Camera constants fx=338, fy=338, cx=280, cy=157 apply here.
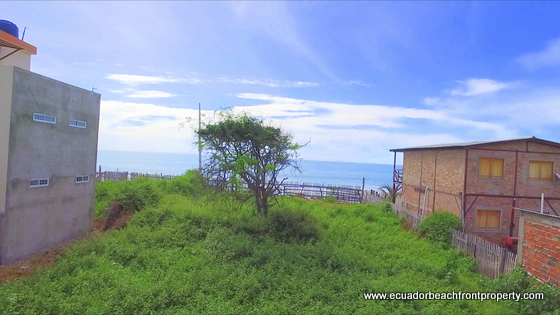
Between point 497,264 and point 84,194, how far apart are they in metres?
14.2

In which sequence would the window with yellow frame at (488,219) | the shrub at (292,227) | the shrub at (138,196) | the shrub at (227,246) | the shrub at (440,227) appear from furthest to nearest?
the shrub at (138,196)
the window with yellow frame at (488,219)
the shrub at (440,227)
the shrub at (292,227)
the shrub at (227,246)

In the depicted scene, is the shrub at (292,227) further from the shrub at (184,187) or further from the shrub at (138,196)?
the shrub at (184,187)

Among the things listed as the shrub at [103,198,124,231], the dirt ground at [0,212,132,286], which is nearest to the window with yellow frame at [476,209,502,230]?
the shrub at [103,198,124,231]

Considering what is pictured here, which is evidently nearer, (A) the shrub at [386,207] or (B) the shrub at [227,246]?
(B) the shrub at [227,246]

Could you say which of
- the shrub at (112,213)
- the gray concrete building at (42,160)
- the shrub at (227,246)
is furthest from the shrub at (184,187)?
the shrub at (227,246)

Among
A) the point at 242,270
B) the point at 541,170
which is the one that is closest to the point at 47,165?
the point at 242,270

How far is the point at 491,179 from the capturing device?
45.5ft

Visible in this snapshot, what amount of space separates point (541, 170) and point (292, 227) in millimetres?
11010

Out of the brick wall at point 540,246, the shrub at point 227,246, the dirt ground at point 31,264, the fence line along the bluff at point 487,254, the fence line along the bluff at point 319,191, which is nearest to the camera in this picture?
the brick wall at point 540,246

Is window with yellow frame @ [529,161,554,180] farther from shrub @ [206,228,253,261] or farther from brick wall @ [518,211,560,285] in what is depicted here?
shrub @ [206,228,253,261]

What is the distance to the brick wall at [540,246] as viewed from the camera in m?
7.64

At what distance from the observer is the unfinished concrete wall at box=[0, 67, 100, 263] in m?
9.34

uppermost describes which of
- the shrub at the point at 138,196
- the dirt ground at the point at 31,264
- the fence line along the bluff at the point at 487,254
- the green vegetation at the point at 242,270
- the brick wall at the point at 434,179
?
the brick wall at the point at 434,179

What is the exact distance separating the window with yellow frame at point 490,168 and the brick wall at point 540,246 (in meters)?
5.44
